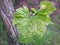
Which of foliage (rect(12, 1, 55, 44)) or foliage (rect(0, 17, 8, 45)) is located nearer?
foliage (rect(12, 1, 55, 44))

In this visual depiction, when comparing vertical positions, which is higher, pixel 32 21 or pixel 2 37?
pixel 32 21

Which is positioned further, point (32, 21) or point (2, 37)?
point (2, 37)

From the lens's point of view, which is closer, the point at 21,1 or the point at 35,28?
the point at 35,28

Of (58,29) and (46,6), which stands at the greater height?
(46,6)

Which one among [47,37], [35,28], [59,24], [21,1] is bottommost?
[59,24]

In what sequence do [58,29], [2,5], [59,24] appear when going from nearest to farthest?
[2,5] → [58,29] → [59,24]

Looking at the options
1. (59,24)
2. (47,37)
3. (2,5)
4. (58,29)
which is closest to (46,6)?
(2,5)

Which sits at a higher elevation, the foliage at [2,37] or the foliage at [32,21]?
the foliage at [32,21]

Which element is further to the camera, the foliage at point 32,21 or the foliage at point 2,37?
the foliage at point 2,37

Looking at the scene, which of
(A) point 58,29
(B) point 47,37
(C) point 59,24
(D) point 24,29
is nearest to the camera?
(D) point 24,29

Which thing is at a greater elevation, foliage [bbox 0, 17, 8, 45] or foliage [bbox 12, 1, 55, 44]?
foliage [bbox 12, 1, 55, 44]

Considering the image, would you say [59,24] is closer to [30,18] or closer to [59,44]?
[59,44]
